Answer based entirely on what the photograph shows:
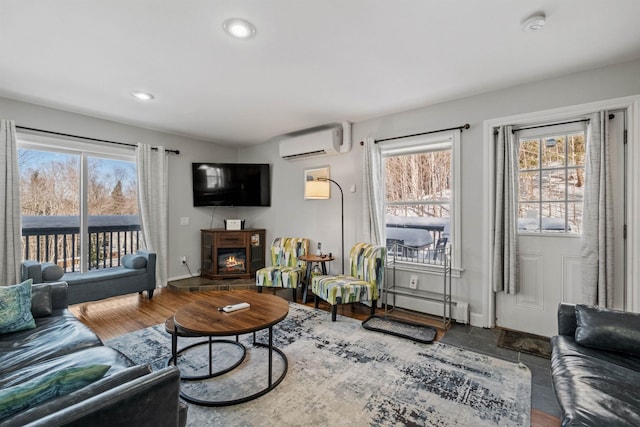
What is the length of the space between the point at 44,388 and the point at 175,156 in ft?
14.2

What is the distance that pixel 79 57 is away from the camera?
234 centimetres

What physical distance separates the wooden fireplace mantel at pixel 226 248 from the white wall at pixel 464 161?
533mm

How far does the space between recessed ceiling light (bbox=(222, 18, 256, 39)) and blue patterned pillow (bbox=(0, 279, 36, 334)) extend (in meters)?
2.33

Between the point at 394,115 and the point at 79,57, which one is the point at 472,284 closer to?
the point at 394,115

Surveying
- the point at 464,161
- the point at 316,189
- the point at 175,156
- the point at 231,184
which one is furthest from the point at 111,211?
the point at 464,161

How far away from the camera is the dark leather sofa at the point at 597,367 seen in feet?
3.83

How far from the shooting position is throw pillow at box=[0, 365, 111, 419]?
85 cm

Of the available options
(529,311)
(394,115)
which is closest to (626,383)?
(529,311)

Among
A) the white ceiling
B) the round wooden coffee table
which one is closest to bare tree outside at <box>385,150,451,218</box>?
the white ceiling

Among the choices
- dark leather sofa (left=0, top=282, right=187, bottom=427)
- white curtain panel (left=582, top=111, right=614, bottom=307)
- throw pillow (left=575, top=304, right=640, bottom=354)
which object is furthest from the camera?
white curtain panel (left=582, top=111, right=614, bottom=307)

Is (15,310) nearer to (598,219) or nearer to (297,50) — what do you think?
(297,50)

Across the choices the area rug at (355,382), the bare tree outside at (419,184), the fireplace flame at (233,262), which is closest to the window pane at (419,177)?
the bare tree outside at (419,184)

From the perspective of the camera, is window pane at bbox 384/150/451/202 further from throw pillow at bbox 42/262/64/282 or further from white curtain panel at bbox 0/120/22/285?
white curtain panel at bbox 0/120/22/285

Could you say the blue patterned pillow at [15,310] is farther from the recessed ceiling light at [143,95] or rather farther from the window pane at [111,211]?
the window pane at [111,211]
